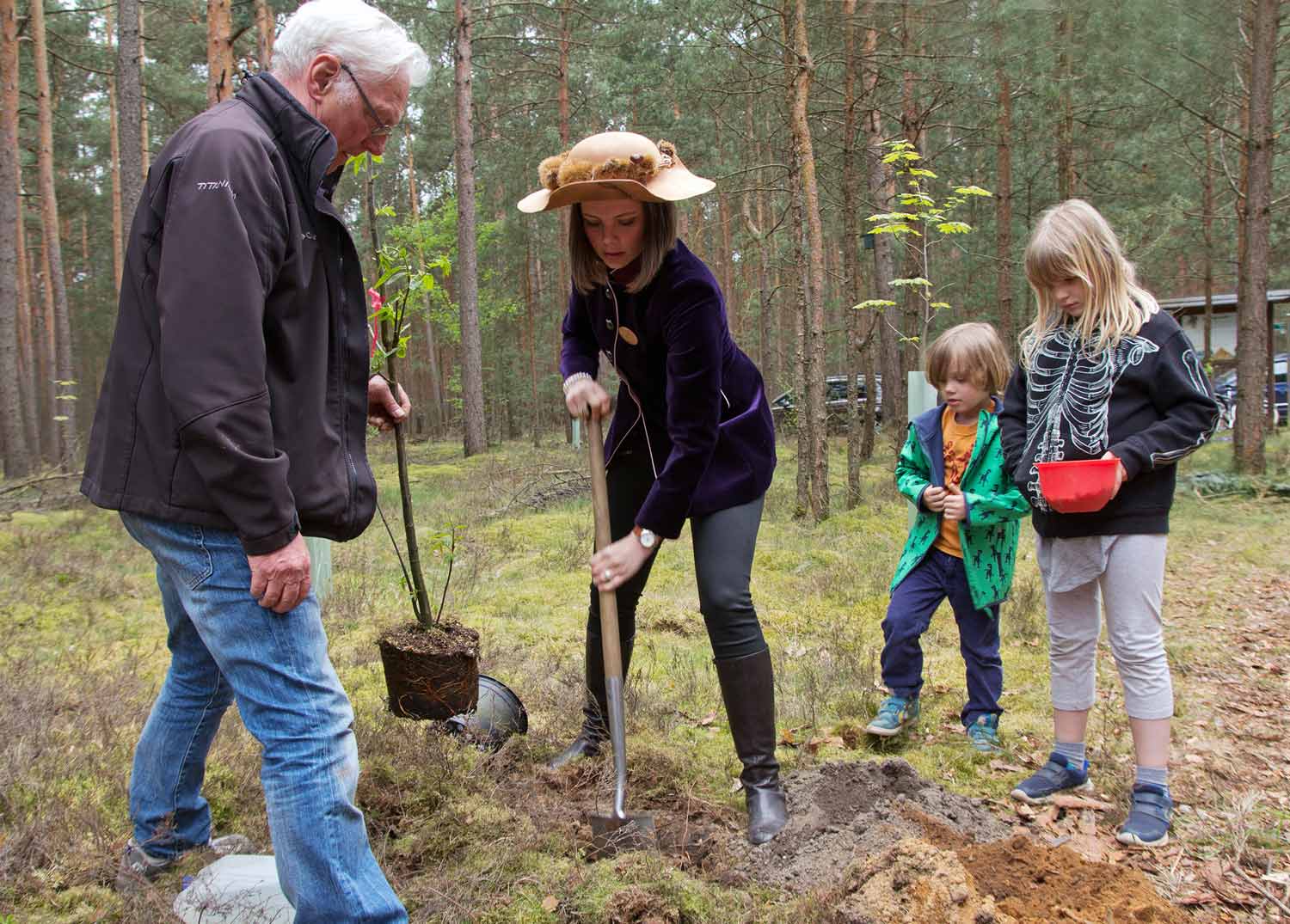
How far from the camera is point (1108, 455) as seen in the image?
122 inches

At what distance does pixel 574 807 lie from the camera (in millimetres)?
3125

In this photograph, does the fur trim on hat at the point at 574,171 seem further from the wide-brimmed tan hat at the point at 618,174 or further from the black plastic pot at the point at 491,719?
the black plastic pot at the point at 491,719

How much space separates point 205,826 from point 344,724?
942 mm

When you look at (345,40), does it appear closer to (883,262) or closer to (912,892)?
(912,892)

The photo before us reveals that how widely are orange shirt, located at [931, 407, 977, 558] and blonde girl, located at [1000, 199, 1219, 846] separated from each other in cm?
55

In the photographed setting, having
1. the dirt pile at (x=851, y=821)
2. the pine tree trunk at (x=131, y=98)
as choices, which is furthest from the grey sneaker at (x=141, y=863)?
the pine tree trunk at (x=131, y=98)

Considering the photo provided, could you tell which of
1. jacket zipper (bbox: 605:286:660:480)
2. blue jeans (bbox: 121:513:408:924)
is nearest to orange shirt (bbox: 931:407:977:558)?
jacket zipper (bbox: 605:286:660:480)

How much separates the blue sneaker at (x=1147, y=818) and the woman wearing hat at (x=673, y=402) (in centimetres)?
114

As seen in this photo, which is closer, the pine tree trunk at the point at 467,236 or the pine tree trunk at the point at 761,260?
the pine tree trunk at the point at 467,236

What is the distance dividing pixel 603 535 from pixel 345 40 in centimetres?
174

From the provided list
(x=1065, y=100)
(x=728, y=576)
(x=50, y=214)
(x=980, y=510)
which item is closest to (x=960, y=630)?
(x=980, y=510)

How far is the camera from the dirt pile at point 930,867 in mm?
2375

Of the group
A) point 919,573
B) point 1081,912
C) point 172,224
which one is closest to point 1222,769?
point 919,573

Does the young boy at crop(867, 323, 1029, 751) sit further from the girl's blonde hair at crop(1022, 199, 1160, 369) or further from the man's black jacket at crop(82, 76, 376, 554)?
the man's black jacket at crop(82, 76, 376, 554)
